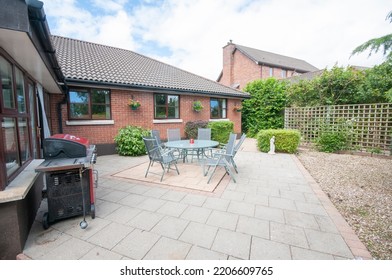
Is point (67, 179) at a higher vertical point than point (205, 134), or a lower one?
lower

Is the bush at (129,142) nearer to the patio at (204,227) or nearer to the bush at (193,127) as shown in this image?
the bush at (193,127)

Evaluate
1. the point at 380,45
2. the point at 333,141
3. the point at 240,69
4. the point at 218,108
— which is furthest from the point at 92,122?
the point at 240,69

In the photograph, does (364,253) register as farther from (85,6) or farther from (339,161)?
(85,6)

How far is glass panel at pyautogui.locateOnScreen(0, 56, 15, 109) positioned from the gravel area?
16.0 feet

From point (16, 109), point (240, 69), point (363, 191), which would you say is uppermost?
point (240, 69)

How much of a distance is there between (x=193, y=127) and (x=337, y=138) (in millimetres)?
6445

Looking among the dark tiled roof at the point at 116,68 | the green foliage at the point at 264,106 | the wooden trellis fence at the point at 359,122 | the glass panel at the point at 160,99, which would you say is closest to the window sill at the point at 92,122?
the dark tiled roof at the point at 116,68

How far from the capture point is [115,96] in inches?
310

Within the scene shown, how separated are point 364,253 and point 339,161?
18.1ft

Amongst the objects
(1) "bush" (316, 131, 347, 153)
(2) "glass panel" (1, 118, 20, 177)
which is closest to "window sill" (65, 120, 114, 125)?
(2) "glass panel" (1, 118, 20, 177)

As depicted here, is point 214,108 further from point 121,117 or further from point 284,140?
point 121,117

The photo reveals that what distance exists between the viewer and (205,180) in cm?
443
